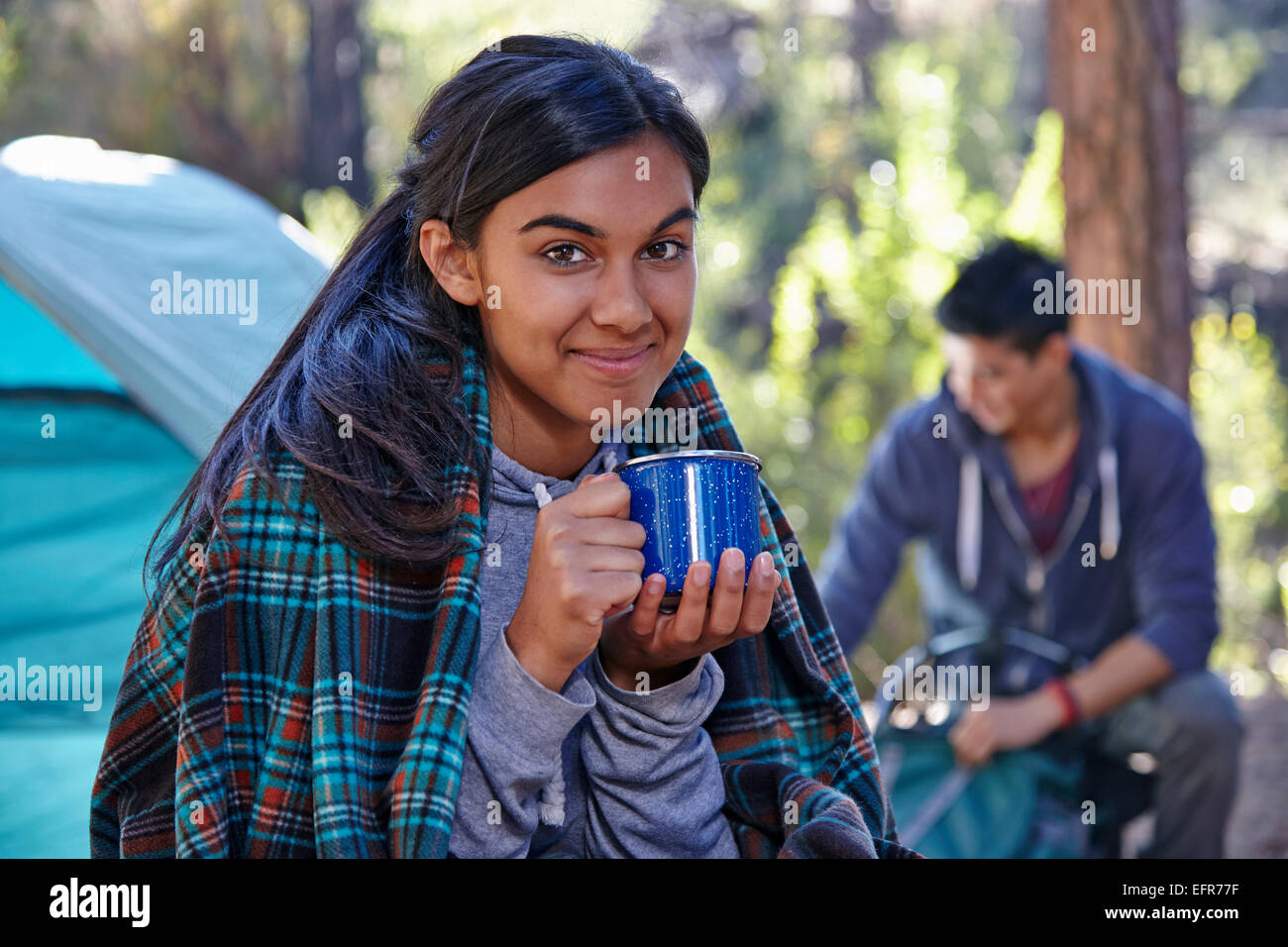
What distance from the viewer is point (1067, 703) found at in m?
3.28

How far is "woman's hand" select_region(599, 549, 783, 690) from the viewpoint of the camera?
136cm

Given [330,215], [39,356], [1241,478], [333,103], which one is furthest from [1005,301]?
[333,103]

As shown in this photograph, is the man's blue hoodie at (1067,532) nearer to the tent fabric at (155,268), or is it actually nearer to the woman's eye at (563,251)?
the tent fabric at (155,268)

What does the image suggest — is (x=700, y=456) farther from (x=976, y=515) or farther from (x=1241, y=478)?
(x=1241, y=478)

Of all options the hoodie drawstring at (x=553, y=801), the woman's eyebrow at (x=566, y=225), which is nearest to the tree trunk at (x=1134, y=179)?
the woman's eyebrow at (x=566, y=225)

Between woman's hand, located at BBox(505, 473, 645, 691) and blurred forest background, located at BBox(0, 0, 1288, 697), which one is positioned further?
→ blurred forest background, located at BBox(0, 0, 1288, 697)

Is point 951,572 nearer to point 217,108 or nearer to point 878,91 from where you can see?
point 217,108

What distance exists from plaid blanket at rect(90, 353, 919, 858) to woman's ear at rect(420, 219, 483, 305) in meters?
0.16

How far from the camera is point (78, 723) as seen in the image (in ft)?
7.70

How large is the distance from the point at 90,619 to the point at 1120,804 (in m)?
2.35

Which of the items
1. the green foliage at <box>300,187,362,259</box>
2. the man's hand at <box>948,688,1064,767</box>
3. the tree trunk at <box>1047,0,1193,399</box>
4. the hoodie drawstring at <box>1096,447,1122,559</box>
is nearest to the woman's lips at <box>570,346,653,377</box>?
the man's hand at <box>948,688,1064,767</box>

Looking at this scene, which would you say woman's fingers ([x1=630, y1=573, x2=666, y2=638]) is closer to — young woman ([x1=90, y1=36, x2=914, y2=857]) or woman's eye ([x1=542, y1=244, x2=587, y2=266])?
young woman ([x1=90, y1=36, x2=914, y2=857])

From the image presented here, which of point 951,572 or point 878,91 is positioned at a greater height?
point 878,91
